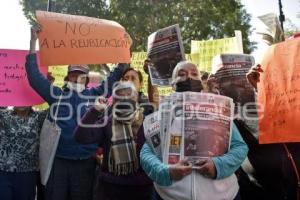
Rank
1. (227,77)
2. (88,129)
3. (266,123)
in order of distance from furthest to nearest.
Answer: (227,77)
(88,129)
(266,123)

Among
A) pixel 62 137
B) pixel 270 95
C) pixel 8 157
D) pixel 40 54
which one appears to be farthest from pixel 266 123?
pixel 8 157

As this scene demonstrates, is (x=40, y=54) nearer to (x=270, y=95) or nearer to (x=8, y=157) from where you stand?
(x=8, y=157)

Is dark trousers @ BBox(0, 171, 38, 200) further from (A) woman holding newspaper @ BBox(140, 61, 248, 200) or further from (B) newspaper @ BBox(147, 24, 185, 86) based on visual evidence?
(A) woman holding newspaper @ BBox(140, 61, 248, 200)

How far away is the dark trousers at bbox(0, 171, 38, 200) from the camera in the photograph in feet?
13.7

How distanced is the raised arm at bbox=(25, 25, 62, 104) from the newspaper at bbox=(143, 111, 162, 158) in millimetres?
1428

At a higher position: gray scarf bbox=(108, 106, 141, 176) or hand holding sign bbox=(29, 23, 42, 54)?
hand holding sign bbox=(29, 23, 42, 54)

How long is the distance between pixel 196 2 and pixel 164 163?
15859 mm

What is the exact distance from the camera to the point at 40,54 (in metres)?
4.02

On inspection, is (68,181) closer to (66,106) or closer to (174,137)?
(66,106)

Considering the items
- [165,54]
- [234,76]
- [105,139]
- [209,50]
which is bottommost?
[105,139]

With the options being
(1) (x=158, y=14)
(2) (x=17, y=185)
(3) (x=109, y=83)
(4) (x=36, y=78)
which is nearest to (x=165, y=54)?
(3) (x=109, y=83)

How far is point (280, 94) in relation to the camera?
2896 mm

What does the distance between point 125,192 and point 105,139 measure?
46cm

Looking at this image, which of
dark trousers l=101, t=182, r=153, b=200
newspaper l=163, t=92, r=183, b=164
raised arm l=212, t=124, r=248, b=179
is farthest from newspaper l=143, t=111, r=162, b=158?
dark trousers l=101, t=182, r=153, b=200
